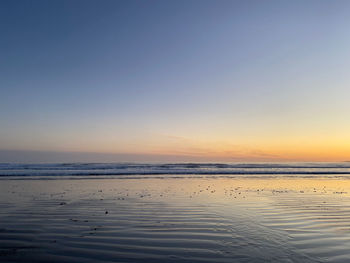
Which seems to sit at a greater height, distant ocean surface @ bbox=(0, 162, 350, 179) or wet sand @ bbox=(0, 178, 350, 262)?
wet sand @ bbox=(0, 178, 350, 262)

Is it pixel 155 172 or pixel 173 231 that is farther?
pixel 155 172

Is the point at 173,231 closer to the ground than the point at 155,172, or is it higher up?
higher up

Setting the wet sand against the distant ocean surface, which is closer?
the wet sand

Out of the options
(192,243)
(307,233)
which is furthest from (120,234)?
(307,233)

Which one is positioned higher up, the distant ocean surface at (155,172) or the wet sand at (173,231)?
the wet sand at (173,231)

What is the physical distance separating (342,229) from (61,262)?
7.84m

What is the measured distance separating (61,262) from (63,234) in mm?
2217

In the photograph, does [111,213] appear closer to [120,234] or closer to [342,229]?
[120,234]

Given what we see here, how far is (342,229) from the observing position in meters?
7.97

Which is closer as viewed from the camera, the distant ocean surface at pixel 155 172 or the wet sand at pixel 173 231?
the wet sand at pixel 173 231

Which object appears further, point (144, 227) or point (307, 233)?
point (144, 227)

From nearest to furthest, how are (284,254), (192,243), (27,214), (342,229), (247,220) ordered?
1. (284,254)
2. (192,243)
3. (342,229)
4. (247,220)
5. (27,214)

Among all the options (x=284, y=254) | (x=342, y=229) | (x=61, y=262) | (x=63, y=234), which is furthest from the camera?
(x=342, y=229)

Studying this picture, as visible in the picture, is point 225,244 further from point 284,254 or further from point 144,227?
point 144,227
